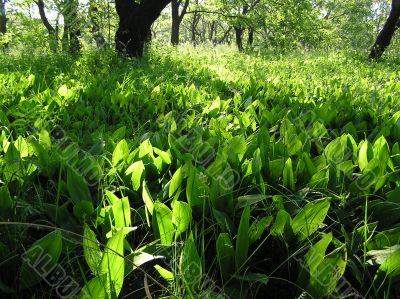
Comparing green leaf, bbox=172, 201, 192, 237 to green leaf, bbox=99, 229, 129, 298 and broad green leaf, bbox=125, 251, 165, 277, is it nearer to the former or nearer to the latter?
broad green leaf, bbox=125, 251, 165, 277

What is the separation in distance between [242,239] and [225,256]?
8 cm

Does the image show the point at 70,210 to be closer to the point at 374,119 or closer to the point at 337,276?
the point at 337,276

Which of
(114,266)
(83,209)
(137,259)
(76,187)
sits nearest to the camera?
(114,266)

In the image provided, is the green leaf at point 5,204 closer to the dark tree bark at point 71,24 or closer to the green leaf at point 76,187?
the green leaf at point 76,187

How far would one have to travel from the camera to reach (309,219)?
1287 mm

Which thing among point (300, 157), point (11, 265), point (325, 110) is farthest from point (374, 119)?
point (11, 265)

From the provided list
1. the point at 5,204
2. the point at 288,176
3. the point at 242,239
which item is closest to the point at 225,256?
the point at 242,239

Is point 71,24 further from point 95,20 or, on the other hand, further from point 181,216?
point 181,216

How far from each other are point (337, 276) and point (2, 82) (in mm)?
3750

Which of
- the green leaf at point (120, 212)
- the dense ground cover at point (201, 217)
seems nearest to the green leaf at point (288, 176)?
the dense ground cover at point (201, 217)

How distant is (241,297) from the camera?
114cm

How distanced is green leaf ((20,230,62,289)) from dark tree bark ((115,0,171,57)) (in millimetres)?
7347

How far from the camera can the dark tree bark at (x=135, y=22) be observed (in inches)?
319

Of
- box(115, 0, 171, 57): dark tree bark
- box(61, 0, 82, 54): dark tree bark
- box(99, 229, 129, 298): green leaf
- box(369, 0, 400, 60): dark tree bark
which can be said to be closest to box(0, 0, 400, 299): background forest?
box(99, 229, 129, 298): green leaf
